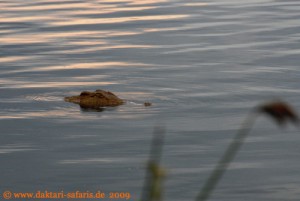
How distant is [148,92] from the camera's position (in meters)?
12.0

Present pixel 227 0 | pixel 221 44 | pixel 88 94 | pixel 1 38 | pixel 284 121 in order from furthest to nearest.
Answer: pixel 227 0 → pixel 1 38 → pixel 221 44 → pixel 88 94 → pixel 284 121

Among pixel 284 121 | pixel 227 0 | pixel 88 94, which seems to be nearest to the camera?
pixel 284 121

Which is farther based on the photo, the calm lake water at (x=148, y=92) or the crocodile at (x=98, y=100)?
the crocodile at (x=98, y=100)

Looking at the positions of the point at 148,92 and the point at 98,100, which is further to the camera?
the point at 148,92

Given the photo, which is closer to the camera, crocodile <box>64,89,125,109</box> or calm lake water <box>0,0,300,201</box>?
calm lake water <box>0,0,300,201</box>

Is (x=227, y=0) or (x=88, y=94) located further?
(x=227, y=0)

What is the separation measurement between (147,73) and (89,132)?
3.30m

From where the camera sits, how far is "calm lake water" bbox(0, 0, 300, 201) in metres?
8.24

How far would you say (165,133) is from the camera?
9.71 metres

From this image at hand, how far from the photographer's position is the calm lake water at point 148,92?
8.24 meters

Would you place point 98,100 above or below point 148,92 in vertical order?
above

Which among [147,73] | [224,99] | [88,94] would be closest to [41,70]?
[147,73]

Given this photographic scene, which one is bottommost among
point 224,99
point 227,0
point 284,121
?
point 227,0

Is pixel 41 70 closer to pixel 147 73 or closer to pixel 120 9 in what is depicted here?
pixel 147 73
